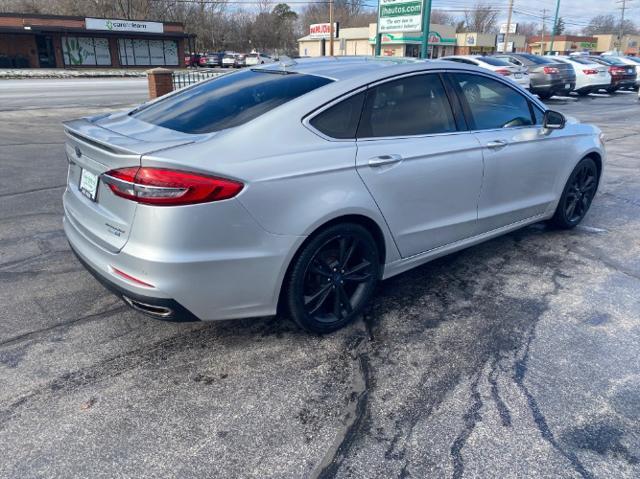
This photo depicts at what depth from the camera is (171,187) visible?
2510 millimetres

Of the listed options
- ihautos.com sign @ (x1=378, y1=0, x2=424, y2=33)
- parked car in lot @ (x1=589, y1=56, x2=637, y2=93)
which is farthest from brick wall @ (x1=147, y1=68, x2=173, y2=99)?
parked car in lot @ (x1=589, y1=56, x2=637, y2=93)

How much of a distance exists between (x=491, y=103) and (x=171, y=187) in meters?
2.80

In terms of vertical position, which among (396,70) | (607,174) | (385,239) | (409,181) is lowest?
(607,174)

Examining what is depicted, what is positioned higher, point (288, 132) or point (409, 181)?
point (288, 132)

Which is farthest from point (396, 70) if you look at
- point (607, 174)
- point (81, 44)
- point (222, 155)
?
point (81, 44)

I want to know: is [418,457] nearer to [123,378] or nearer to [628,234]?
[123,378]

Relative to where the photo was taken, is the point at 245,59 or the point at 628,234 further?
the point at 245,59

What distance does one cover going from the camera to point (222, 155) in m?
2.65

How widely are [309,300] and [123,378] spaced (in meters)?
1.11

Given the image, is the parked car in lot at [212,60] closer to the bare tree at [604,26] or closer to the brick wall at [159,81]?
the brick wall at [159,81]

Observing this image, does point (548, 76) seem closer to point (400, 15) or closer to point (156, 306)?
point (400, 15)

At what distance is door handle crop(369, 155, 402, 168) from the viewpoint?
10.4 feet

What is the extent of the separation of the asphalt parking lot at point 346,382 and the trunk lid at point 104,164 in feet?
2.41

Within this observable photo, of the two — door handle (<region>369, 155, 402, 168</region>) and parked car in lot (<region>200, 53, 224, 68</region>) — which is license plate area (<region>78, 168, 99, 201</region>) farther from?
parked car in lot (<region>200, 53, 224, 68</region>)
